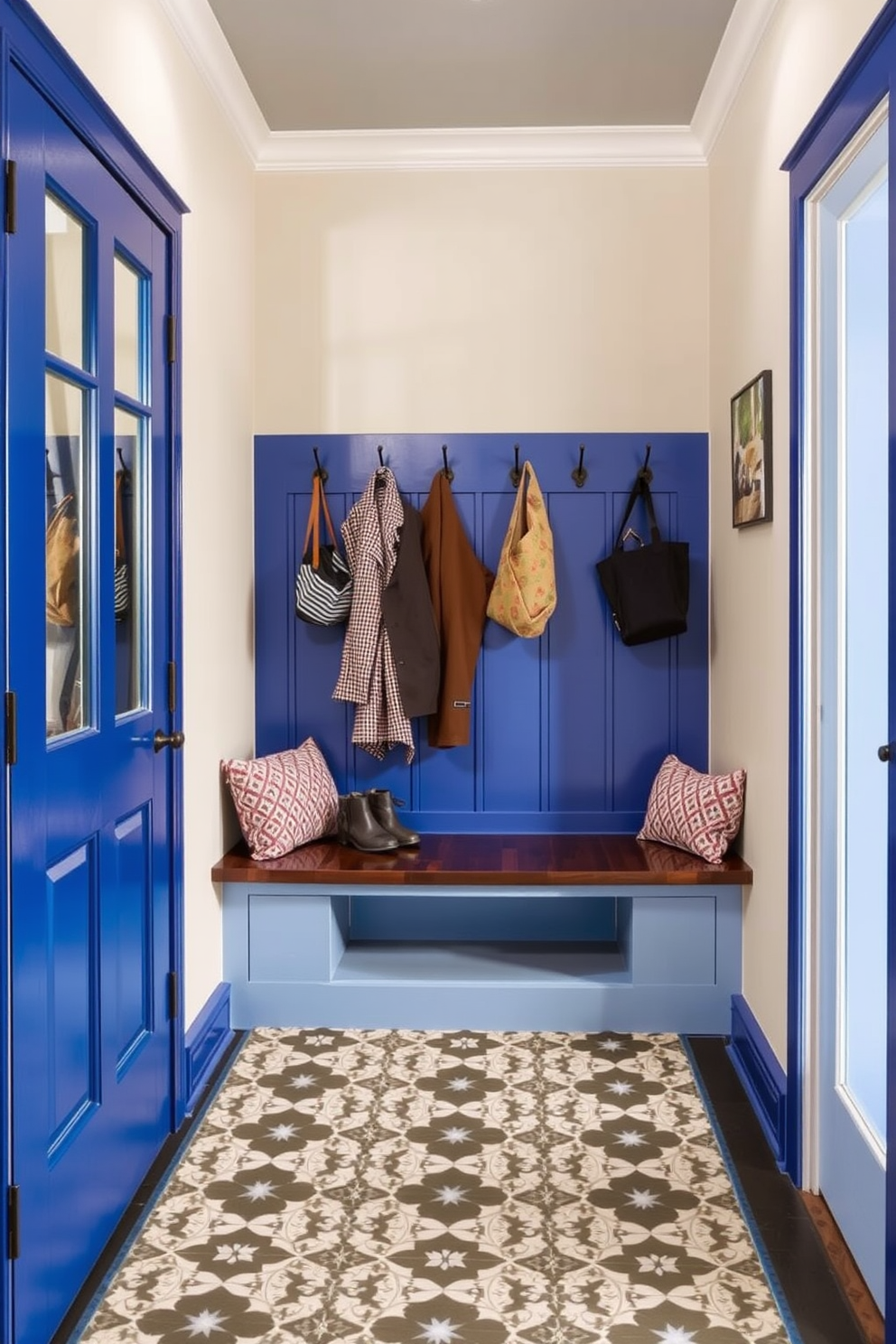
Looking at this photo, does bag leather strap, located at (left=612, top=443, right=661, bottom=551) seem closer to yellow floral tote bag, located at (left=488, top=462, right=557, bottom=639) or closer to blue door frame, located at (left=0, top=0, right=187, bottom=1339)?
yellow floral tote bag, located at (left=488, top=462, right=557, bottom=639)

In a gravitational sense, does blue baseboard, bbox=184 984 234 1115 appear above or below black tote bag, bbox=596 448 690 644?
below

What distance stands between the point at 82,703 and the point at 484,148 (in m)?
2.42

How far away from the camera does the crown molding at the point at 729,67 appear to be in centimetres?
276

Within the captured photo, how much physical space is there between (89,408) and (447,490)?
1.63 metres

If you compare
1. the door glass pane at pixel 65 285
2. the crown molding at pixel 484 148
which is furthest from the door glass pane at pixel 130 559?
the crown molding at pixel 484 148

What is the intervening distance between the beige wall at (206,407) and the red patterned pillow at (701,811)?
1.36 m

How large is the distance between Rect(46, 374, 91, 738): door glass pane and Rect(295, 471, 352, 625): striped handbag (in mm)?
1418

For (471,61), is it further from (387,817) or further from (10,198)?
(387,817)

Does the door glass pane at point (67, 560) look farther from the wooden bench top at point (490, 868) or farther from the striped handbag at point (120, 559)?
the wooden bench top at point (490, 868)

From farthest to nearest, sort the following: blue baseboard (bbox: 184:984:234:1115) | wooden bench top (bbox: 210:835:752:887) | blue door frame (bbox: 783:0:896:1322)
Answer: wooden bench top (bbox: 210:835:752:887) < blue baseboard (bbox: 184:984:234:1115) < blue door frame (bbox: 783:0:896:1322)

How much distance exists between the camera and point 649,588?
11.6 feet

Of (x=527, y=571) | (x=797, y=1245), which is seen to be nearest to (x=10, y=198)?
(x=527, y=571)

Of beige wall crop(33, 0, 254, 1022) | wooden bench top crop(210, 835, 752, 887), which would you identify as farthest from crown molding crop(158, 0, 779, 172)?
A: wooden bench top crop(210, 835, 752, 887)

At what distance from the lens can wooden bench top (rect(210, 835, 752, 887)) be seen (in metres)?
3.17
